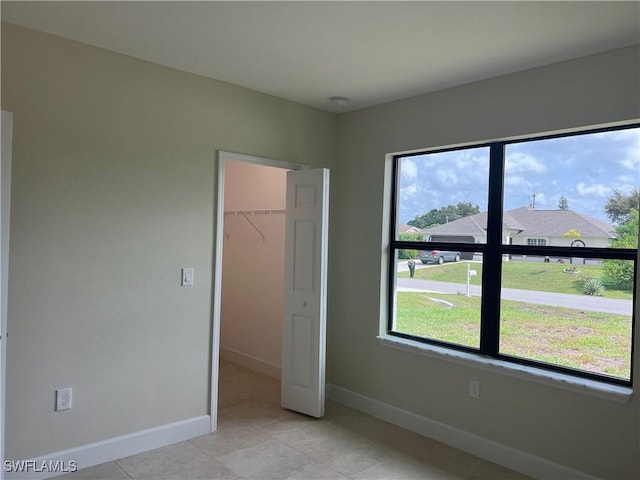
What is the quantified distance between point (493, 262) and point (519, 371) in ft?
2.35

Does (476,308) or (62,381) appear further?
(476,308)

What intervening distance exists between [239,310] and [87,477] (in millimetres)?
2555

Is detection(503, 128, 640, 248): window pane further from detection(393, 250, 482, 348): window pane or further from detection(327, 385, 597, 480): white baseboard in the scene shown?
detection(327, 385, 597, 480): white baseboard

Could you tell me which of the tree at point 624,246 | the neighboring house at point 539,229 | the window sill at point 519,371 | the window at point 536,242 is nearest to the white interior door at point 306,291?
the window sill at point 519,371

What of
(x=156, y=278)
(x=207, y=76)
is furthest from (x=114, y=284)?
(x=207, y=76)

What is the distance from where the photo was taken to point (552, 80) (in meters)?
2.80

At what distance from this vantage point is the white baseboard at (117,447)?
255cm

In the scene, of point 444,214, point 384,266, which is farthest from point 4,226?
point 444,214

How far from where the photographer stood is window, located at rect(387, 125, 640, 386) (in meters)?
2.61

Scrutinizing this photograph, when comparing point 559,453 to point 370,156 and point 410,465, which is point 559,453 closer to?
point 410,465

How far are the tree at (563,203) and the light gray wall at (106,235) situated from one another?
222cm

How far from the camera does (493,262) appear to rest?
312 cm

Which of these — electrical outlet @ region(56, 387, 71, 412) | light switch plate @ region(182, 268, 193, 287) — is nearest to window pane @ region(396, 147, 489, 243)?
light switch plate @ region(182, 268, 193, 287)
